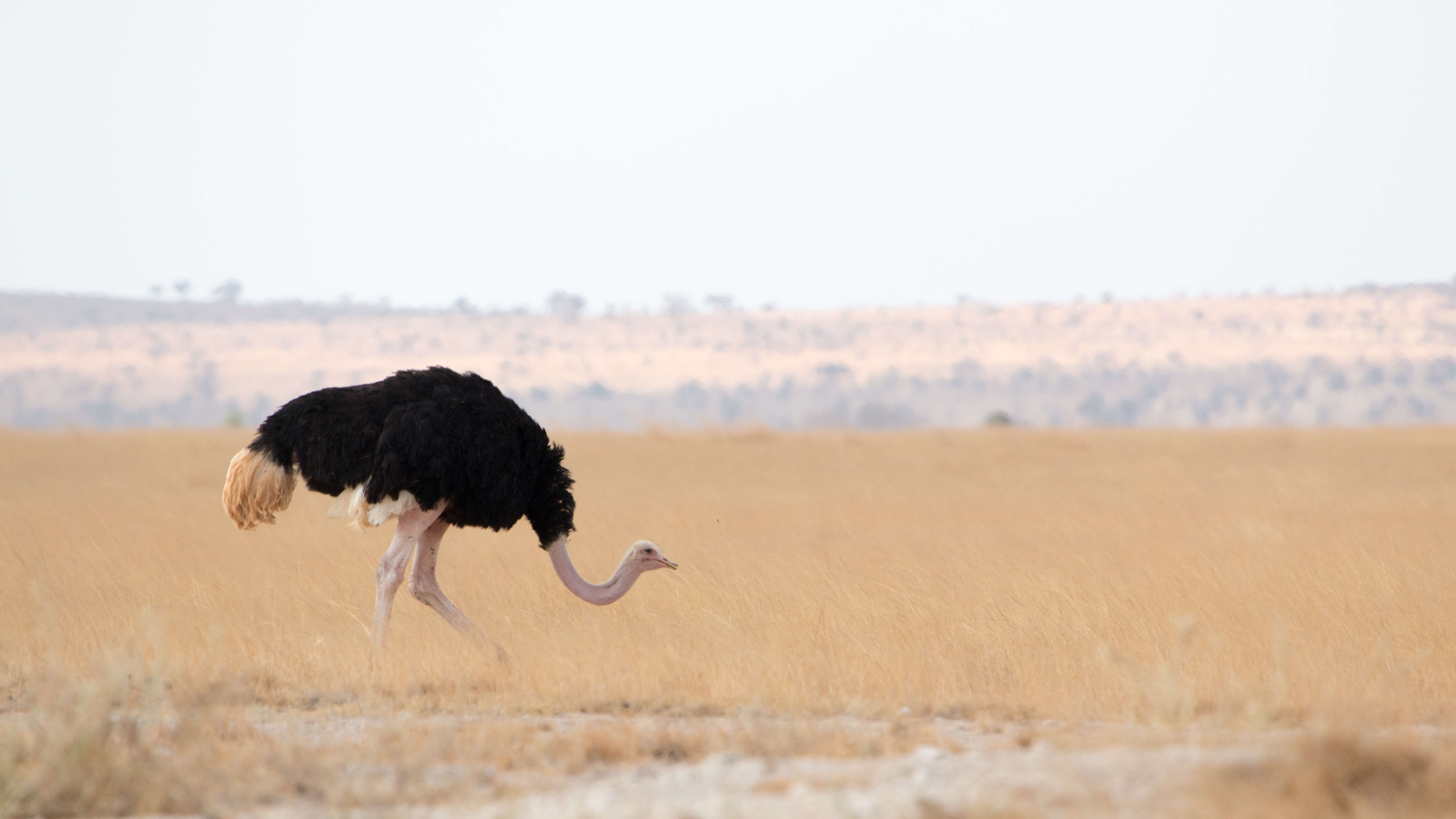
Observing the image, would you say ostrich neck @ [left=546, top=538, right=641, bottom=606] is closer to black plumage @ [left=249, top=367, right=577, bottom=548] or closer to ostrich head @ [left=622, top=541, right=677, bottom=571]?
ostrich head @ [left=622, top=541, right=677, bottom=571]

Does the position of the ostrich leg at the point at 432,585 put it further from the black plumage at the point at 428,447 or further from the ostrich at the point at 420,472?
the black plumage at the point at 428,447

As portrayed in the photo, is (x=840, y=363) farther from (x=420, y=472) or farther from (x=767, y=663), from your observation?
(x=767, y=663)

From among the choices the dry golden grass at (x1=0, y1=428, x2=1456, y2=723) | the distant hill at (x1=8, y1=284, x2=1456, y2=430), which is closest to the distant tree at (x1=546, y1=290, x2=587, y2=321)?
the distant hill at (x1=8, y1=284, x2=1456, y2=430)

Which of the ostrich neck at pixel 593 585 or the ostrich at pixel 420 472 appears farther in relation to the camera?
the ostrich neck at pixel 593 585

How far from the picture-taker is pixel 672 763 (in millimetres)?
5094

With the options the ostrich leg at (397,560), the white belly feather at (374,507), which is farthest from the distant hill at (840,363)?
the white belly feather at (374,507)

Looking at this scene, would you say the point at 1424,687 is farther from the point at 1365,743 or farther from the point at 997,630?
the point at 1365,743

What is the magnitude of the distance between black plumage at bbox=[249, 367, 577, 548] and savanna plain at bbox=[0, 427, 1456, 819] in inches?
30.4

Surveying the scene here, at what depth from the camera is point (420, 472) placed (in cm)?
747

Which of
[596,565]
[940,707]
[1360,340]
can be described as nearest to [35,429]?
[596,565]

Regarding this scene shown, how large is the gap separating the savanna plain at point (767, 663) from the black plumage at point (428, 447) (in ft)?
2.53

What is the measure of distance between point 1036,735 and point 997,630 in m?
2.59

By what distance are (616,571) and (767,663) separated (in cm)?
121

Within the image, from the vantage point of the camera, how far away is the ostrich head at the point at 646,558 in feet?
26.3
